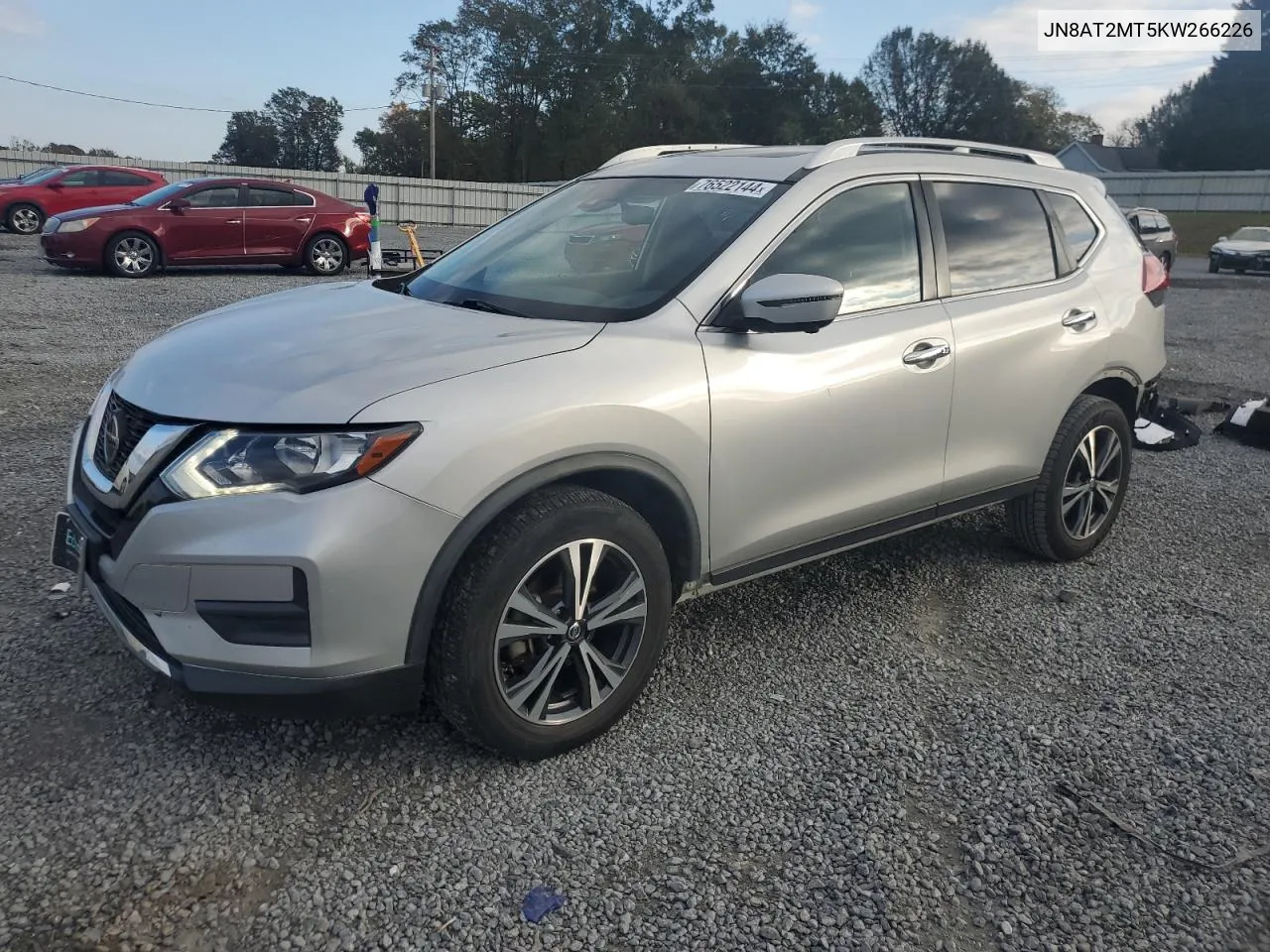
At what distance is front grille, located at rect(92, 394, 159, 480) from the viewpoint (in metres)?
2.70

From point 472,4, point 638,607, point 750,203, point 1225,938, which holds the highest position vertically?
point 472,4

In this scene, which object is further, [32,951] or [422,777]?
[422,777]

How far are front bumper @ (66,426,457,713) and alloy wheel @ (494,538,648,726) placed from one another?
32 cm

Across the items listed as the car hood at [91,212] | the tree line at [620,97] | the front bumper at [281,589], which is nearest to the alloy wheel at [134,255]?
the car hood at [91,212]

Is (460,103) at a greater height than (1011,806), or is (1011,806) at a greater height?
(460,103)

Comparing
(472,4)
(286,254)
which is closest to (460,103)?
(472,4)

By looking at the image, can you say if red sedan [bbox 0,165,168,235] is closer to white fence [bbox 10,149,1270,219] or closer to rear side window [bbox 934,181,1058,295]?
white fence [bbox 10,149,1270,219]

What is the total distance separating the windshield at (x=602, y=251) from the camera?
328 cm

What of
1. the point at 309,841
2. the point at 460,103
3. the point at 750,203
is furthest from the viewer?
the point at 460,103

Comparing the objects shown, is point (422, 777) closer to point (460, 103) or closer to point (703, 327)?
point (703, 327)

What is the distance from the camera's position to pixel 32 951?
2152 millimetres

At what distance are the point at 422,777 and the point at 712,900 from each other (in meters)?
0.92

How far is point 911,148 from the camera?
401 cm

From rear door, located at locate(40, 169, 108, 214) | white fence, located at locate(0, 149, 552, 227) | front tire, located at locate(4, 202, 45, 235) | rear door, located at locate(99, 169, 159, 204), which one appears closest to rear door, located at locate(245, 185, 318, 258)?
rear door, located at locate(99, 169, 159, 204)
